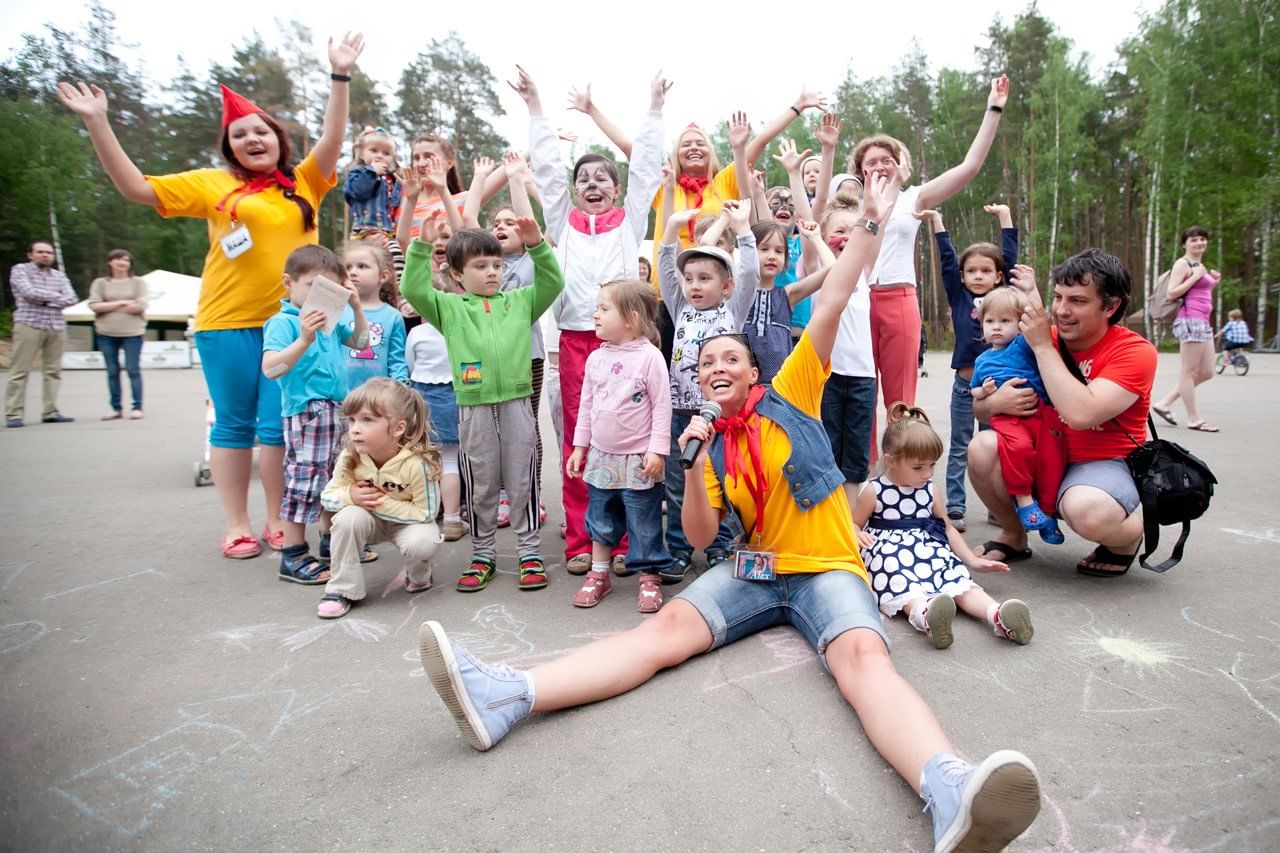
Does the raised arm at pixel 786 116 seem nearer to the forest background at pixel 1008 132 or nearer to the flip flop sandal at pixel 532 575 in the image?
the flip flop sandal at pixel 532 575

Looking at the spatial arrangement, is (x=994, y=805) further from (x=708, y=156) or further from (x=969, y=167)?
(x=969, y=167)

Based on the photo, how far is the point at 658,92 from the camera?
3.98 m

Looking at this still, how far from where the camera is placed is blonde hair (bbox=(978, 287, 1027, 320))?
3554 mm

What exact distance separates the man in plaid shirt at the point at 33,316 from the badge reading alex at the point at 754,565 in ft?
30.1

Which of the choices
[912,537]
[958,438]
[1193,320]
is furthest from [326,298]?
[1193,320]

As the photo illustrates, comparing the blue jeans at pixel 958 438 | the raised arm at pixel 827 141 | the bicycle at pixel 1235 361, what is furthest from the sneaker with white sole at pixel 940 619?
the bicycle at pixel 1235 361

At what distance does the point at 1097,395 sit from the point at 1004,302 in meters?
0.82

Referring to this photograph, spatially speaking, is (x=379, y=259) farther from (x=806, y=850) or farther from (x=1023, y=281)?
(x=806, y=850)

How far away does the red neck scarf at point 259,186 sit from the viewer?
363 cm

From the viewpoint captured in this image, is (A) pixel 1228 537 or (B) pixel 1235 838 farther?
(A) pixel 1228 537

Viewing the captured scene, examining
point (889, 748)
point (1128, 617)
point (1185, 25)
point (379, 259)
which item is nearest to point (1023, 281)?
point (1128, 617)

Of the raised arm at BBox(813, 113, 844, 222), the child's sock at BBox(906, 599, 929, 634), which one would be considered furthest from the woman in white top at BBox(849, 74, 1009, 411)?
the child's sock at BBox(906, 599, 929, 634)

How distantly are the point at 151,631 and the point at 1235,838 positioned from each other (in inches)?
136

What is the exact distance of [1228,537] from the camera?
3.76 metres
